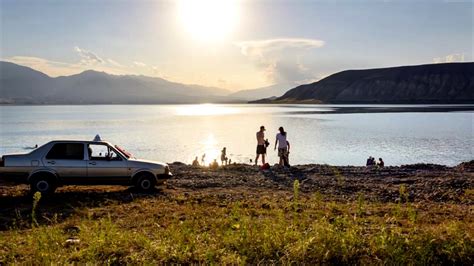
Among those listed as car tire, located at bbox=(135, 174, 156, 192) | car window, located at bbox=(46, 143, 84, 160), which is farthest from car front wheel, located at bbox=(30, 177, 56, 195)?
car tire, located at bbox=(135, 174, 156, 192)

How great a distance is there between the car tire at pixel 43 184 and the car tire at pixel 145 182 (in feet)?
9.06

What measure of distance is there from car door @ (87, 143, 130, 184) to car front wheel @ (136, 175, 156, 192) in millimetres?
421

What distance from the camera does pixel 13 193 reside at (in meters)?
14.3

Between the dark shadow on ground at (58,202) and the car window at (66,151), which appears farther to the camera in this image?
the car window at (66,151)

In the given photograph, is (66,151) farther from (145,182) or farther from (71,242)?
(71,242)

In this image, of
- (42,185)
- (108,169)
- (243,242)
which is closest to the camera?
(243,242)

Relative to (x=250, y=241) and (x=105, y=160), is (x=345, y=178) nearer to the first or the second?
(x=105, y=160)

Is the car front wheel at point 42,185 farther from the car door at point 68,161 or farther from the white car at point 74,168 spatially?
the car door at point 68,161

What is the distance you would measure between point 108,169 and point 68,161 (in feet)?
4.33

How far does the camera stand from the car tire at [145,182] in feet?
48.5

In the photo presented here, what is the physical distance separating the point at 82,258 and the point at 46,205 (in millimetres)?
6000

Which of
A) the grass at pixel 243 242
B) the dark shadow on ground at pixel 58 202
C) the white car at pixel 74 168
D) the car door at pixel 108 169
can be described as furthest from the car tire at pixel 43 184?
the grass at pixel 243 242

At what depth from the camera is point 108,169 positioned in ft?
47.2

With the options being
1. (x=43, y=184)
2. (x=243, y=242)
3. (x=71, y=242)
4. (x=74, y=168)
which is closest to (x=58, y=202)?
(x=43, y=184)
